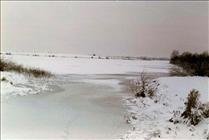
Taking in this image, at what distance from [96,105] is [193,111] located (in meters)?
2.35

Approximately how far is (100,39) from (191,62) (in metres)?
1.85

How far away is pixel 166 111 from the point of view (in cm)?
677

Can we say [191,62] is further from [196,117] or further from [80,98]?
[80,98]

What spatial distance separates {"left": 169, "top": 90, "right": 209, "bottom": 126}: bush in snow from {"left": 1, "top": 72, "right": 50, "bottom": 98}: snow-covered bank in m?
4.48

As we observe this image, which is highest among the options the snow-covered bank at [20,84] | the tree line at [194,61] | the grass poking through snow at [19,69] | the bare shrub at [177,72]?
the tree line at [194,61]

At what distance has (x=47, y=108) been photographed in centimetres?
736

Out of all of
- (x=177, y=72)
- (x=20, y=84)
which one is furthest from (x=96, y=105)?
(x=20, y=84)

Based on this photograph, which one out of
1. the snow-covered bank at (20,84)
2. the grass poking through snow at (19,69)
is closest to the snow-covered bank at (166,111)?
the snow-covered bank at (20,84)

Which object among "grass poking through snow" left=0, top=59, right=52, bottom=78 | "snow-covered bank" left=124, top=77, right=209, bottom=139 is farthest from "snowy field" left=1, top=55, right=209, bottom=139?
"grass poking through snow" left=0, top=59, right=52, bottom=78

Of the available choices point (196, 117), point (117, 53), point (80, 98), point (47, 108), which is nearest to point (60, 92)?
point (80, 98)

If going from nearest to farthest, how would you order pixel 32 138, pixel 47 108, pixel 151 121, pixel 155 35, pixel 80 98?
pixel 32 138 < pixel 151 121 < pixel 155 35 < pixel 47 108 < pixel 80 98

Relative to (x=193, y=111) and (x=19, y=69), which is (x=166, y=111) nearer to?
(x=193, y=111)

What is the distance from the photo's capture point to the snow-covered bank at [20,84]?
911cm

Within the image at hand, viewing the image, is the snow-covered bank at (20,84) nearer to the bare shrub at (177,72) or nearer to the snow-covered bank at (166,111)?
the snow-covered bank at (166,111)
